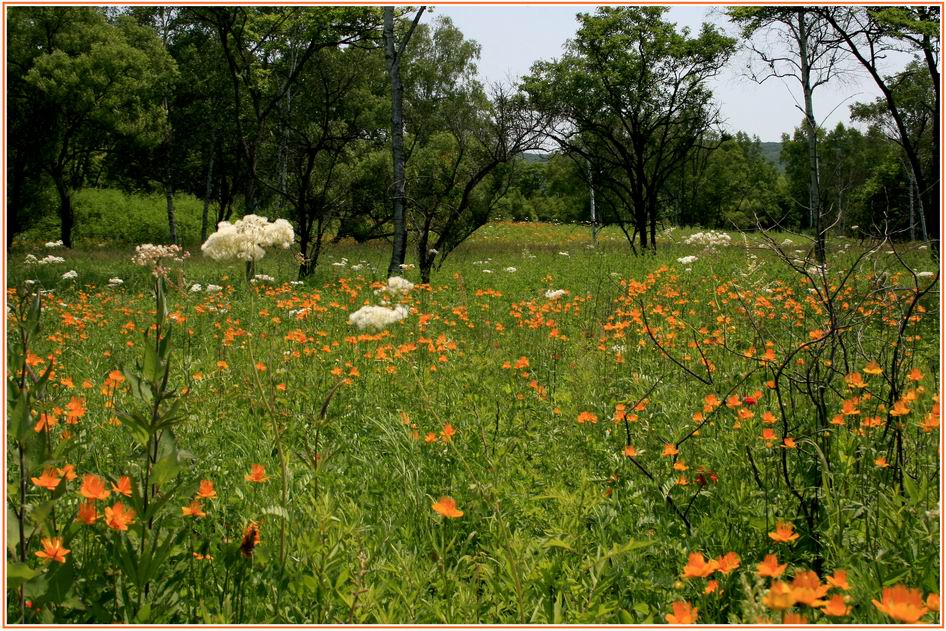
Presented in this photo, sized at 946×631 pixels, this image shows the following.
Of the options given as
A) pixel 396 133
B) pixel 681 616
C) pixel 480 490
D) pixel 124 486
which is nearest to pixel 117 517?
pixel 124 486

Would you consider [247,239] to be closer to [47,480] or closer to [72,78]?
[47,480]

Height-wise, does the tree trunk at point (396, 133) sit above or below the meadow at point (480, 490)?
above

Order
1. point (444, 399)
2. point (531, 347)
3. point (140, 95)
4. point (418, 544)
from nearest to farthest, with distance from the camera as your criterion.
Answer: point (418, 544), point (444, 399), point (531, 347), point (140, 95)

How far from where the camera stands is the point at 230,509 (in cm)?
254

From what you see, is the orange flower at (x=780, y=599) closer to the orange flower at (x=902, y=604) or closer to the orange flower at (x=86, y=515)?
the orange flower at (x=902, y=604)

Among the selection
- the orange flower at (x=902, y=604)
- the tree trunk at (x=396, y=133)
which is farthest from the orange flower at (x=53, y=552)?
the tree trunk at (x=396, y=133)

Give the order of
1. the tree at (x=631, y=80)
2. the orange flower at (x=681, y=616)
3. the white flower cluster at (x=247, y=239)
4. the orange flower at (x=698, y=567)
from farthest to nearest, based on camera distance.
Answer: the tree at (x=631, y=80), the white flower cluster at (x=247, y=239), the orange flower at (x=698, y=567), the orange flower at (x=681, y=616)

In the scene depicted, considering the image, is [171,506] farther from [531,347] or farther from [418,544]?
[531,347]

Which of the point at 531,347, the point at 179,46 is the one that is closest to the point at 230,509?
the point at 531,347

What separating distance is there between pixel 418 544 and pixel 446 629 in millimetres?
710

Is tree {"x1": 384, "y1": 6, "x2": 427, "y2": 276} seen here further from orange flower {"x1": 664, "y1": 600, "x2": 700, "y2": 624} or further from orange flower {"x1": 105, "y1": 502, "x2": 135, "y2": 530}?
orange flower {"x1": 664, "y1": 600, "x2": 700, "y2": 624}

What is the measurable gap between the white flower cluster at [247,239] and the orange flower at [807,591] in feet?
7.25

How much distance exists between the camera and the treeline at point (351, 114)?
1197cm

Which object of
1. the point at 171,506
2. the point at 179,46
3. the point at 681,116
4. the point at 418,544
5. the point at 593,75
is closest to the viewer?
the point at 171,506
